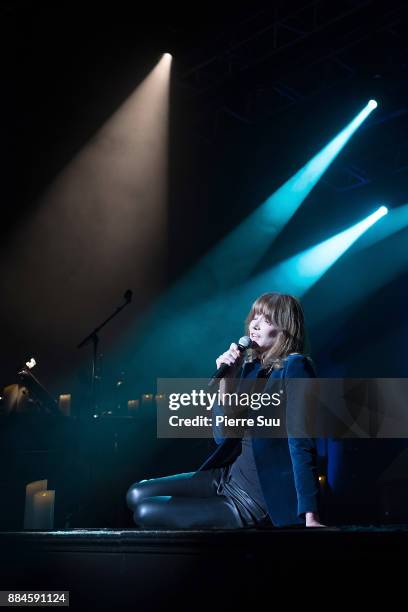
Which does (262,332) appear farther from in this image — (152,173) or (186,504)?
(152,173)

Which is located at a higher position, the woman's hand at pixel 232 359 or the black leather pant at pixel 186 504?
the woman's hand at pixel 232 359

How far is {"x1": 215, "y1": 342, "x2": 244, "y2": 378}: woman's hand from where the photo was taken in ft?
7.09

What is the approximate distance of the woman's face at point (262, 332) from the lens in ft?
7.32

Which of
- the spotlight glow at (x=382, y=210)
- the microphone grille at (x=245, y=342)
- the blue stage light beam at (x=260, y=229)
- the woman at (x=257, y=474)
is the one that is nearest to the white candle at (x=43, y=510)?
the woman at (x=257, y=474)

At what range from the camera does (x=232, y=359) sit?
7.10 feet

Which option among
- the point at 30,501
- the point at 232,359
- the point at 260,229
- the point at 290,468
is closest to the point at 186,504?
the point at 290,468

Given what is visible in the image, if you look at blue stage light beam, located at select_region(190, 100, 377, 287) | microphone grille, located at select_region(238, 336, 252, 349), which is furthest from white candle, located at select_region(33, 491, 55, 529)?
blue stage light beam, located at select_region(190, 100, 377, 287)

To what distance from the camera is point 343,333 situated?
8.35 m

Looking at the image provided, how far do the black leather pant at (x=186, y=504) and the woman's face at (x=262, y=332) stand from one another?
52 centimetres

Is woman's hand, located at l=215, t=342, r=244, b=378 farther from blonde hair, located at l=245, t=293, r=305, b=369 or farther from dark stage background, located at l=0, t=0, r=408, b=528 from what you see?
dark stage background, located at l=0, t=0, r=408, b=528

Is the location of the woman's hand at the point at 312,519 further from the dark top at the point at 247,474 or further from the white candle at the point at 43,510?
the white candle at the point at 43,510

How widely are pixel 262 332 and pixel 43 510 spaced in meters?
2.01

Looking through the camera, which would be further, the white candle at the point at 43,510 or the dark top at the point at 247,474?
the white candle at the point at 43,510

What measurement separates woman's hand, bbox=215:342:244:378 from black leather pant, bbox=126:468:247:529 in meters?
0.38
